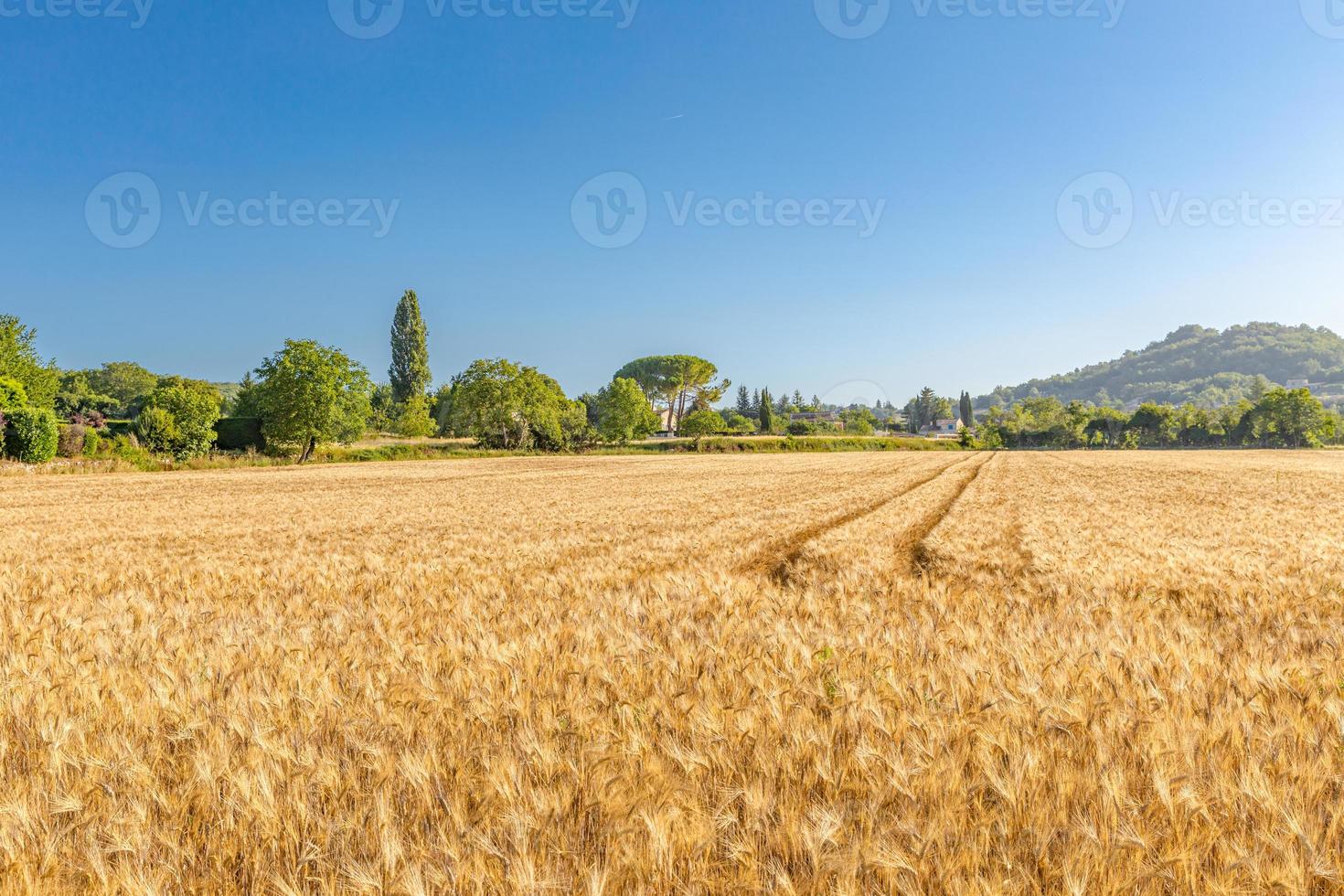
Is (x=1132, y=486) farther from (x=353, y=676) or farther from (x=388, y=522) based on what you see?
(x=353, y=676)

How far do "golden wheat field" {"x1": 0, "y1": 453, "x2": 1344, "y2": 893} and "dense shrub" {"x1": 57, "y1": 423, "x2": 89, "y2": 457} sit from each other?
49367 millimetres

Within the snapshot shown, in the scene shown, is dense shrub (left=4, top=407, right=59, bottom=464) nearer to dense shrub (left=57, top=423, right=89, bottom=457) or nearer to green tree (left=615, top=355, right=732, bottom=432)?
dense shrub (left=57, top=423, right=89, bottom=457)

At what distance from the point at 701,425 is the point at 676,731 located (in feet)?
376

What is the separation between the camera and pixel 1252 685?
Result: 359 centimetres

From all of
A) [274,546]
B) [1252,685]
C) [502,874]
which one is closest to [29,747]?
[502,874]

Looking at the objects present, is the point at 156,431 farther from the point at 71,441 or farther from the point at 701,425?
the point at 701,425

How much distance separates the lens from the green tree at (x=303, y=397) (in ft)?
181

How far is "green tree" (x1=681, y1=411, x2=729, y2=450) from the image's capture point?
11681cm

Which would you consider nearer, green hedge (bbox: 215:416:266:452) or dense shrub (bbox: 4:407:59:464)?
dense shrub (bbox: 4:407:59:464)

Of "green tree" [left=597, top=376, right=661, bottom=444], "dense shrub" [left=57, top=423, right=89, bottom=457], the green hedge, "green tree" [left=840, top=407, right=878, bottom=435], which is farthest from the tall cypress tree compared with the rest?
"green tree" [left=840, top=407, right=878, bottom=435]

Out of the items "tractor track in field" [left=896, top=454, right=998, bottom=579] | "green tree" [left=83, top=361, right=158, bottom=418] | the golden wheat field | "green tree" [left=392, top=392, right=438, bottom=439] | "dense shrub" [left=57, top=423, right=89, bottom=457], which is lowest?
"tractor track in field" [left=896, top=454, right=998, bottom=579]

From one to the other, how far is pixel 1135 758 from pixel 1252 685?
1.62 m

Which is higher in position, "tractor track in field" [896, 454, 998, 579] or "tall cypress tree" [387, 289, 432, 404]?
"tall cypress tree" [387, 289, 432, 404]

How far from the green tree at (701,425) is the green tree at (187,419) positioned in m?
77.1
